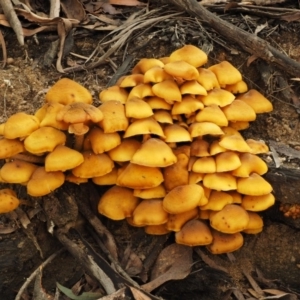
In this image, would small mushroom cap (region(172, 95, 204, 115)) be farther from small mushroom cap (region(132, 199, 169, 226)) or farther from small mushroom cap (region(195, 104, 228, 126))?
small mushroom cap (region(132, 199, 169, 226))

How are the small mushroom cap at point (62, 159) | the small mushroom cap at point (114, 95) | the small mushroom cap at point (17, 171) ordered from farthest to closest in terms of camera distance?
1. the small mushroom cap at point (114, 95)
2. the small mushroom cap at point (17, 171)
3. the small mushroom cap at point (62, 159)

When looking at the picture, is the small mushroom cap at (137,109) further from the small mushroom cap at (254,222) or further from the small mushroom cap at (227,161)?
the small mushroom cap at (254,222)

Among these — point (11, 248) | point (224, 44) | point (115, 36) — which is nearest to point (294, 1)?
point (224, 44)

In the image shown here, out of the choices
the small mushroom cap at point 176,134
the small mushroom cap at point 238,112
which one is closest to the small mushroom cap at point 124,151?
the small mushroom cap at point 176,134

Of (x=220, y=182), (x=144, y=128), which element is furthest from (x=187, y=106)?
(x=220, y=182)

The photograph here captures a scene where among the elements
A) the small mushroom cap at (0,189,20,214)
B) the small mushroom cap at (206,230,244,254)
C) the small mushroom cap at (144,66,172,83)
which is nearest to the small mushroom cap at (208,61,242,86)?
the small mushroom cap at (144,66,172,83)

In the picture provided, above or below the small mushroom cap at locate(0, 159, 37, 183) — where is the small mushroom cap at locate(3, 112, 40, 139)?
above

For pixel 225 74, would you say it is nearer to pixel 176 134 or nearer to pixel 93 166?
pixel 176 134
